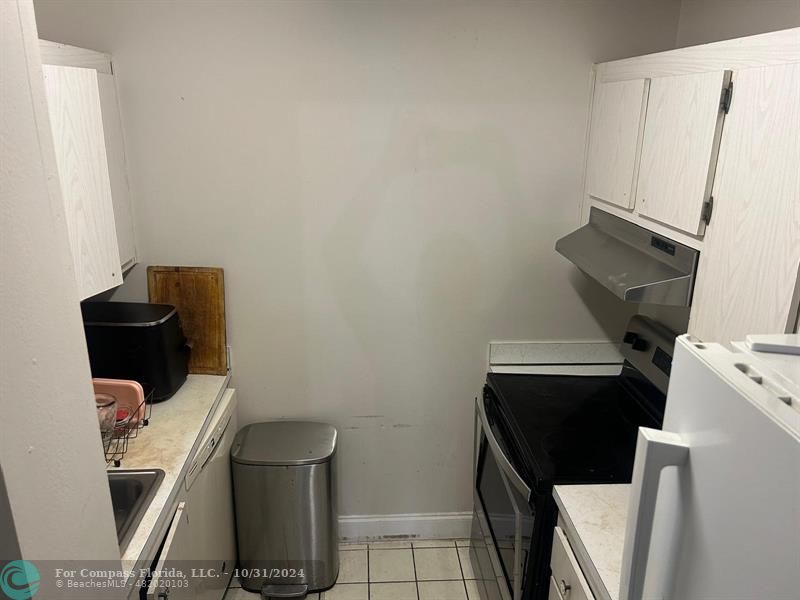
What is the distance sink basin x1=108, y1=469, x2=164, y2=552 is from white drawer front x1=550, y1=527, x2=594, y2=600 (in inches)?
44.5

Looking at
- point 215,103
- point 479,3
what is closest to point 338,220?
point 215,103

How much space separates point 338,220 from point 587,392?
1.18 m

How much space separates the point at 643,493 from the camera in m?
0.86

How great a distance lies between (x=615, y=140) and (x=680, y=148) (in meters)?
0.44

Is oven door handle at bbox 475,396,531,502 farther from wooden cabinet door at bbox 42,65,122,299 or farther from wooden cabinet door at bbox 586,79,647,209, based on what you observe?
wooden cabinet door at bbox 42,65,122,299

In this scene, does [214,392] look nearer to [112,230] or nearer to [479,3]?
[112,230]

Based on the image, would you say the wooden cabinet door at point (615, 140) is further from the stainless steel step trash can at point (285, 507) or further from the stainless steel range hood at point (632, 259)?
the stainless steel step trash can at point (285, 507)

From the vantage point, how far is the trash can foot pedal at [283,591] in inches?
92.1

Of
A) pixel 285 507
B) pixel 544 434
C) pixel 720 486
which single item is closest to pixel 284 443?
pixel 285 507

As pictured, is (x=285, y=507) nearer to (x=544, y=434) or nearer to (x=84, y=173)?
(x=544, y=434)

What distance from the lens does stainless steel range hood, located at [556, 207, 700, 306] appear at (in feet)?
4.97

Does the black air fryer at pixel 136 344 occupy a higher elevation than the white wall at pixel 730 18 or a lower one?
lower

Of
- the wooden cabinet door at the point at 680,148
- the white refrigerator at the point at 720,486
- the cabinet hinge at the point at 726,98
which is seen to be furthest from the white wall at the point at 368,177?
the white refrigerator at the point at 720,486

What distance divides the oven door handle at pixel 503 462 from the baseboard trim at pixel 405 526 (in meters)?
0.69
